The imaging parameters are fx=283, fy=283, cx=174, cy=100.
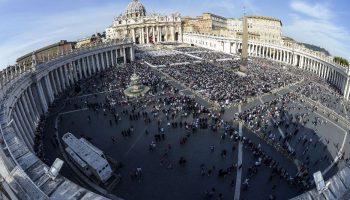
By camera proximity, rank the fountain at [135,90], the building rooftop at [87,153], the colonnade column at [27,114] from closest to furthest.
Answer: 1. the building rooftop at [87,153]
2. the colonnade column at [27,114]
3. the fountain at [135,90]

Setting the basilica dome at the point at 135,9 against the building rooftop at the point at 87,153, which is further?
the basilica dome at the point at 135,9

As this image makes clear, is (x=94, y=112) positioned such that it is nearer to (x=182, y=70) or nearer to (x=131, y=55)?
(x=182, y=70)

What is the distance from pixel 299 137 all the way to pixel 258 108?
9076 millimetres

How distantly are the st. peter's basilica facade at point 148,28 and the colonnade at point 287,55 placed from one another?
6611mm

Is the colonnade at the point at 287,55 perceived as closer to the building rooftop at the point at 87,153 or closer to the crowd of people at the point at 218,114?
the crowd of people at the point at 218,114

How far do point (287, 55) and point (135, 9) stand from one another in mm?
85912

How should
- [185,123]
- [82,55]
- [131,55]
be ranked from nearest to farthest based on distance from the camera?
[185,123] < [82,55] < [131,55]

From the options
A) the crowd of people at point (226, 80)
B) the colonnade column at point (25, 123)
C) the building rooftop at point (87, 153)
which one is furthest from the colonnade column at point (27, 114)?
the crowd of people at point (226, 80)

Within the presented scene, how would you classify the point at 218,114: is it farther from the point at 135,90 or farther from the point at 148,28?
the point at 148,28

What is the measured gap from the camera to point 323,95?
53875 millimetres

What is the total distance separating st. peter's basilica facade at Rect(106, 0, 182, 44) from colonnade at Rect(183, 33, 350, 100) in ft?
21.7

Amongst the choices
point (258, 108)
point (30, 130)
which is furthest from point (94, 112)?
point (258, 108)

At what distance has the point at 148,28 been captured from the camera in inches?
4798

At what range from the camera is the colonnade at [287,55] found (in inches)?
2554
